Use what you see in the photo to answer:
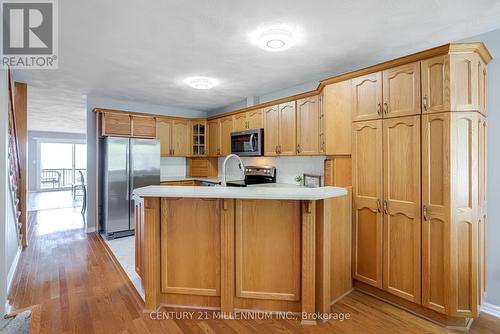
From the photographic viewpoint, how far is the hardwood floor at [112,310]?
6.68ft

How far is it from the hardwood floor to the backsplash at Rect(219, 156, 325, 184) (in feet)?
5.87

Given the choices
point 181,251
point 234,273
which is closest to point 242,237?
point 234,273

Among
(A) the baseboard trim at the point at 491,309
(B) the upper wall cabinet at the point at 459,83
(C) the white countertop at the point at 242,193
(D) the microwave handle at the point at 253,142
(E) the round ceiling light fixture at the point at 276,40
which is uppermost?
(E) the round ceiling light fixture at the point at 276,40

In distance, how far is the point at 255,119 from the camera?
14.7 feet

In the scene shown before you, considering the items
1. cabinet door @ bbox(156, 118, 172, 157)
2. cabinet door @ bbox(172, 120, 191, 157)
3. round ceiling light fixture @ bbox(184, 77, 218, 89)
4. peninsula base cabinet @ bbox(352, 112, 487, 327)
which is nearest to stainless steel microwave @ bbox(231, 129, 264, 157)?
round ceiling light fixture @ bbox(184, 77, 218, 89)

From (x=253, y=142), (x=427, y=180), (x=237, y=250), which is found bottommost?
(x=237, y=250)

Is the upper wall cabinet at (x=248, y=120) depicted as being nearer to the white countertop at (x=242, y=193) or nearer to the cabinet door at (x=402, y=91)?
the cabinet door at (x=402, y=91)

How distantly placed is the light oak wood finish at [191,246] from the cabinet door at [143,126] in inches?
119

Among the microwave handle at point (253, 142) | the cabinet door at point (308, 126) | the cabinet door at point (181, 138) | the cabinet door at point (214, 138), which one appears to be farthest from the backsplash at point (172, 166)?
the cabinet door at point (308, 126)

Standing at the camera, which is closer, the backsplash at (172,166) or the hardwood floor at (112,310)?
the hardwood floor at (112,310)

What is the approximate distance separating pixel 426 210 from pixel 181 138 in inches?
180

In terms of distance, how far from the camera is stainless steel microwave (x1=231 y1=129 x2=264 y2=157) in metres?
4.34

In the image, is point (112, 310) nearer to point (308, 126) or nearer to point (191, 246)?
point (191, 246)

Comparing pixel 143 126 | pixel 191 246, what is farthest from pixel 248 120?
pixel 191 246
